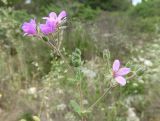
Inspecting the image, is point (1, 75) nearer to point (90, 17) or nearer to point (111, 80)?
point (111, 80)

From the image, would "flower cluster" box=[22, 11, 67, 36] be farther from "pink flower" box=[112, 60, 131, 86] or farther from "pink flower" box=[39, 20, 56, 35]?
"pink flower" box=[112, 60, 131, 86]

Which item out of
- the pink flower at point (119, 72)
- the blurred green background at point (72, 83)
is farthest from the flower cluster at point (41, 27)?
the blurred green background at point (72, 83)

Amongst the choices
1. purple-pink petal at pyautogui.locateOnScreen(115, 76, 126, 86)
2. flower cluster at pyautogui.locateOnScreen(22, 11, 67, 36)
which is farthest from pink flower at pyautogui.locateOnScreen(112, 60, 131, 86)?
flower cluster at pyautogui.locateOnScreen(22, 11, 67, 36)

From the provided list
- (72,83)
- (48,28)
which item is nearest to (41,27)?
(48,28)

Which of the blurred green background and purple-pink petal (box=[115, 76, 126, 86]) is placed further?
the blurred green background

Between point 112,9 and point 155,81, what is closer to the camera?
point 155,81

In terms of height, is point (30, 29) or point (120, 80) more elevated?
point (30, 29)

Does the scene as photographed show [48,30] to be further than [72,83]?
No

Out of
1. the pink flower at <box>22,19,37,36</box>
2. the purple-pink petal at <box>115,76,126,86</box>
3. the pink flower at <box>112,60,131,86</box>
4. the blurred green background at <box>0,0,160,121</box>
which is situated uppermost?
the pink flower at <box>22,19,37,36</box>

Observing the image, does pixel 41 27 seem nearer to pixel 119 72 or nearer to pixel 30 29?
pixel 30 29

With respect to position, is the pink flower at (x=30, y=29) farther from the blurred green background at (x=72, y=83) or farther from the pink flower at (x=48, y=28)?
the blurred green background at (x=72, y=83)

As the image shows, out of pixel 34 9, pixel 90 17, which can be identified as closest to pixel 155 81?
pixel 90 17
